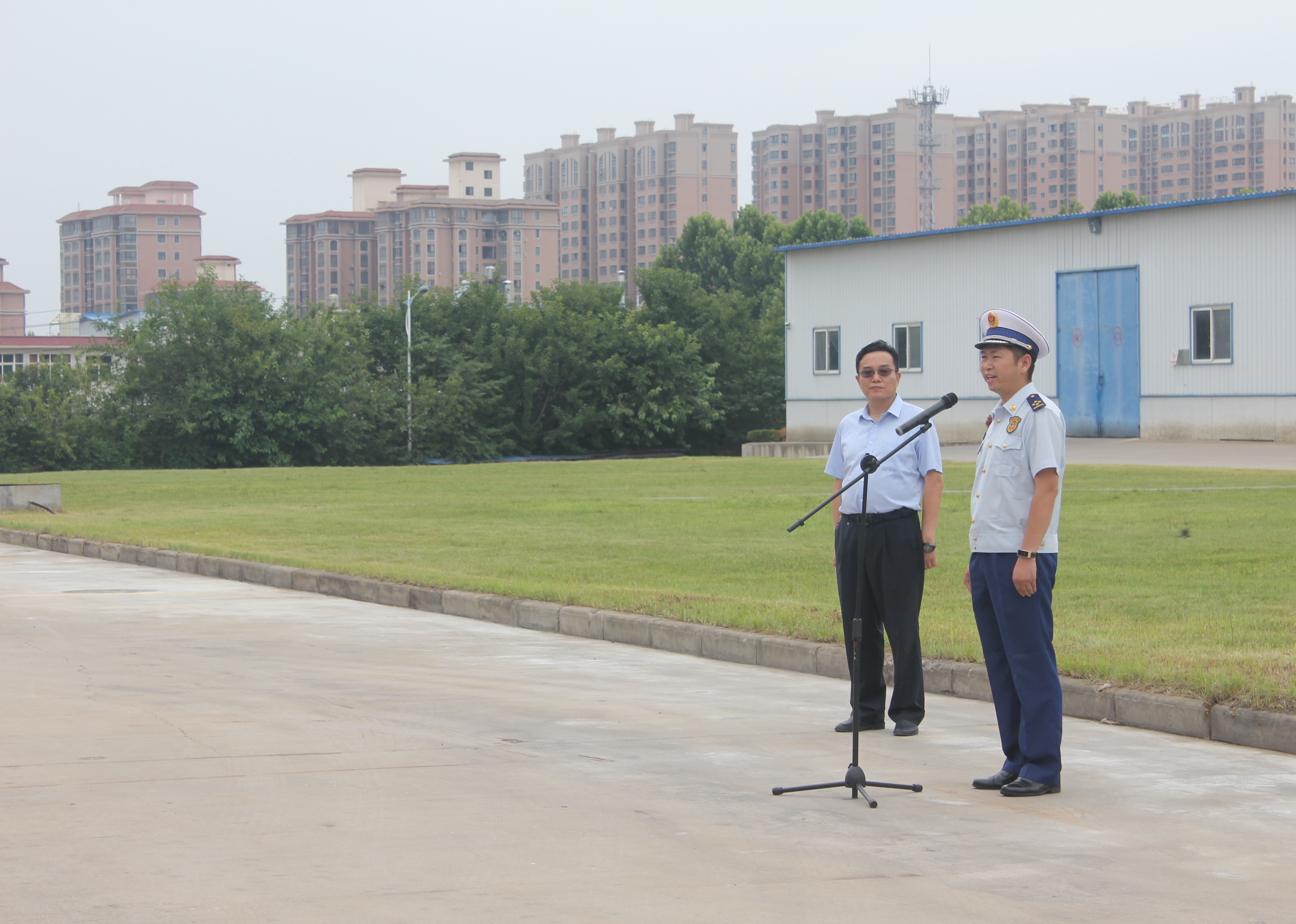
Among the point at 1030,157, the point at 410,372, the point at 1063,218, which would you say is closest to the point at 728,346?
the point at 410,372

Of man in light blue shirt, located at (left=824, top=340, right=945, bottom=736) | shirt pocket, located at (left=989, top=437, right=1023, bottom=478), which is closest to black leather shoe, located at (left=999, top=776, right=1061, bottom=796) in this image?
shirt pocket, located at (left=989, top=437, right=1023, bottom=478)

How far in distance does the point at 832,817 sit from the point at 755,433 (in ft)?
163

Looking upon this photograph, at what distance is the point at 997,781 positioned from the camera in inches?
248

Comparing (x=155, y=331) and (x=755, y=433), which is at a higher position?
(x=155, y=331)

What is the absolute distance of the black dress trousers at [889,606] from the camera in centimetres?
750

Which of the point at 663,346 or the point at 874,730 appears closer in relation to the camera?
the point at 874,730

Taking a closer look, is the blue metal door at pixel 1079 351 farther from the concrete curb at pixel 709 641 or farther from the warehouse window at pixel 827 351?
the concrete curb at pixel 709 641

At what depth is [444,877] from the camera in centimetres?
492

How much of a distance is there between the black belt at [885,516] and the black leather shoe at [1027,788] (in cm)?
169

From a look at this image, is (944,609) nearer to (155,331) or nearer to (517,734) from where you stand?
(517,734)

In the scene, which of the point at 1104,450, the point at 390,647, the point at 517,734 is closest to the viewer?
the point at 517,734

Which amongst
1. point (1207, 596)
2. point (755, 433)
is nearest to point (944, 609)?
point (1207, 596)

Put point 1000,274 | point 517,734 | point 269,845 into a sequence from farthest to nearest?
point 1000,274
point 517,734
point 269,845

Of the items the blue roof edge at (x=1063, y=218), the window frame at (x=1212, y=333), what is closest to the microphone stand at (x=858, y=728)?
the blue roof edge at (x=1063, y=218)
